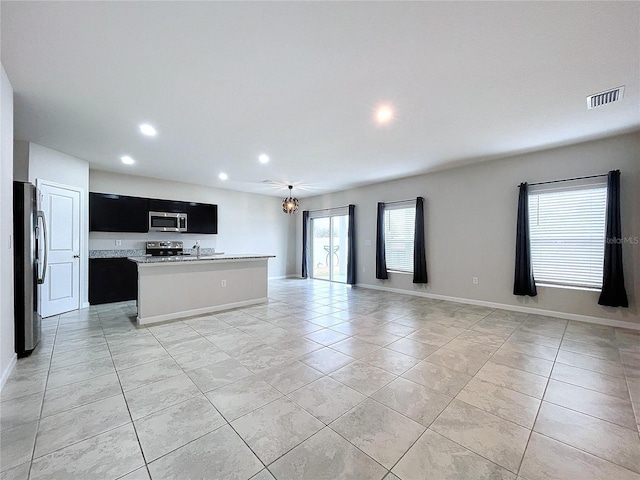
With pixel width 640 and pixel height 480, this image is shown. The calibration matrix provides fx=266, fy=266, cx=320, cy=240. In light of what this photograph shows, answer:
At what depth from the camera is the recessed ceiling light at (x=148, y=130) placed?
338 centimetres

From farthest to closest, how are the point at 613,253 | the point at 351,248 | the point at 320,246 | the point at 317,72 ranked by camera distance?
the point at 320,246 < the point at 351,248 < the point at 613,253 < the point at 317,72

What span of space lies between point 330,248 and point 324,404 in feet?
20.9

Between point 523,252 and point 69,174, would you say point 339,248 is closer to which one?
point 523,252

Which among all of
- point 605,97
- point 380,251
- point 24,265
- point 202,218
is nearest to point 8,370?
point 24,265

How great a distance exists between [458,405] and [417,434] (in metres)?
0.52

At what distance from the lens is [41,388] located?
2.20 m

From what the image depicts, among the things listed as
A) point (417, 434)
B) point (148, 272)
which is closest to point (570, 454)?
point (417, 434)

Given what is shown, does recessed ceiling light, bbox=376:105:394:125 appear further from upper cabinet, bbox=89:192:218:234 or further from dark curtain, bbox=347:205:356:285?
upper cabinet, bbox=89:192:218:234

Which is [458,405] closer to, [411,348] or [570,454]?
[570,454]

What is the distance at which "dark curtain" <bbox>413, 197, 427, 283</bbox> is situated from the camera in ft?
18.9

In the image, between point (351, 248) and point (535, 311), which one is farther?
point (351, 248)

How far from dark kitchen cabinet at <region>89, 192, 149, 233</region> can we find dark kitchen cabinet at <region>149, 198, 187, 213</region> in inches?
4.6

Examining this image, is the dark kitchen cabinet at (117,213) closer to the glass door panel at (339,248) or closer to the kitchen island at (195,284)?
the kitchen island at (195,284)

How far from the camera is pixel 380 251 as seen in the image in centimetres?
655
